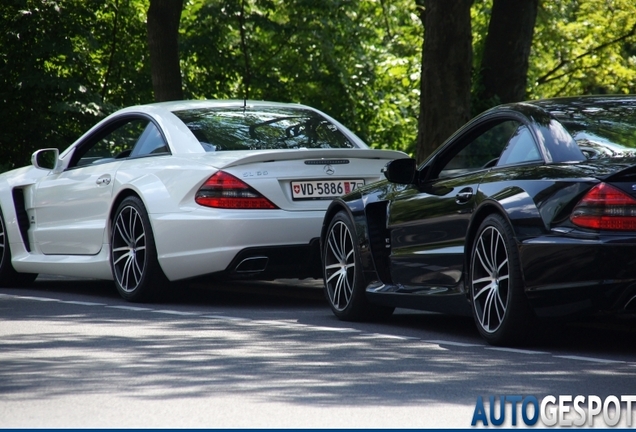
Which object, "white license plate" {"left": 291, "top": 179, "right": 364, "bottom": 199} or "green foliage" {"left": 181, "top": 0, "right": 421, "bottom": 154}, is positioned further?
"green foliage" {"left": 181, "top": 0, "right": 421, "bottom": 154}

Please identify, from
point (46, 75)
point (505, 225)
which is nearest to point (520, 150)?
point (505, 225)

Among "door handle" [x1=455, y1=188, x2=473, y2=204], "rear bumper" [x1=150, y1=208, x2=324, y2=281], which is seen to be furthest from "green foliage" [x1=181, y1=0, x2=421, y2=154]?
"door handle" [x1=455, y1=188, x2=473, y2=204]

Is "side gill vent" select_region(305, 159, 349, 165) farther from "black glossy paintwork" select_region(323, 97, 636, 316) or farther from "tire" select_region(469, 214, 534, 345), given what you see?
"tire" select_region(469, 214, 534, 345)

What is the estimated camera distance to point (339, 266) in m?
8.82

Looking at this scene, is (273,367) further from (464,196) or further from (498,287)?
(464,196)

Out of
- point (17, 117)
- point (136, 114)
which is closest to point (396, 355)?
point (136, 114)

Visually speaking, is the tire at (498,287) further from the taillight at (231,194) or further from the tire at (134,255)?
the tire at (134,255)

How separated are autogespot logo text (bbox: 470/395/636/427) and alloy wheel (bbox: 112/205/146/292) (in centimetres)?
494

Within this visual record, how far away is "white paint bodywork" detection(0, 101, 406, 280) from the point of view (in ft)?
30.7

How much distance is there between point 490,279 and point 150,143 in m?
4.05

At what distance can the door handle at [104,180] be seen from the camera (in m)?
10.4

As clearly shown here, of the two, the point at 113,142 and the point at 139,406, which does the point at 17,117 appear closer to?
the point at 113,142

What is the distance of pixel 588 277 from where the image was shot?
6422 mm

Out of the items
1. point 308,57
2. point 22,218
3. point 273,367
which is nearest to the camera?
point 273,367
